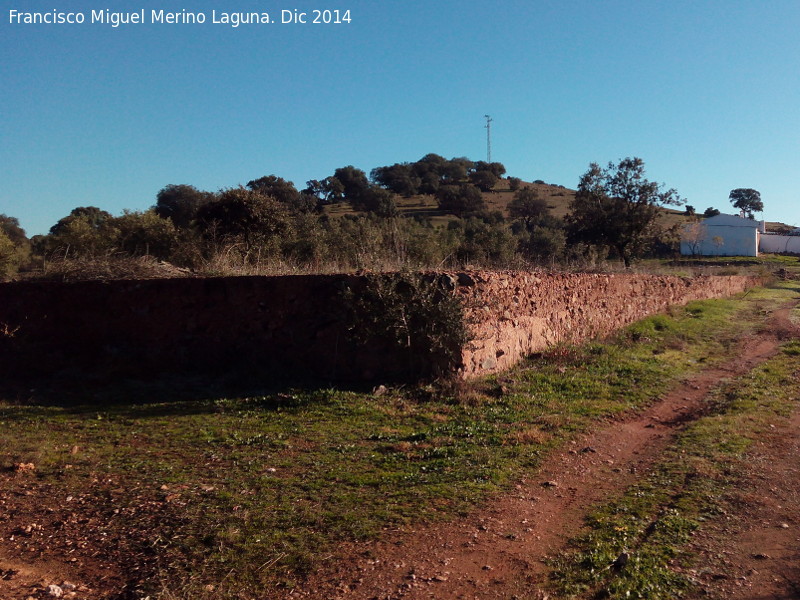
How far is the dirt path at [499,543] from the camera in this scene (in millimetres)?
3834

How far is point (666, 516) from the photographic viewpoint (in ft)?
15.8

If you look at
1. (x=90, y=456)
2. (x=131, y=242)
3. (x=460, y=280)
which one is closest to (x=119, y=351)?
(x=90, y=456)

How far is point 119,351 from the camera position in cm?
1005

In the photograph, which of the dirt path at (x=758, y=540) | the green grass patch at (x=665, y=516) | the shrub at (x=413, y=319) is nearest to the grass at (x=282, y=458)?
the shrub at (x=413, y=319)

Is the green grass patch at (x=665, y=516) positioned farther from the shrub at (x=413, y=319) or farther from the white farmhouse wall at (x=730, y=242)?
the white farmhouse wall at (x=730, y=242)

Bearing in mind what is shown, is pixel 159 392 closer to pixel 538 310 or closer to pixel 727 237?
pixel 538 310

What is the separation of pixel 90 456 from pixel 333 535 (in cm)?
318

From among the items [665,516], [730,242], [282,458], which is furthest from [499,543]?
[730,242]

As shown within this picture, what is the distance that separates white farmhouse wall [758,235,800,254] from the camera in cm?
6394

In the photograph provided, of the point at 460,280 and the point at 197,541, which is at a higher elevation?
the point at 460,280

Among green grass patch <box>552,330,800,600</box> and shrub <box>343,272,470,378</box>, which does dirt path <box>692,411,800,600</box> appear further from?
shrub <box>343,272,470,378</box>

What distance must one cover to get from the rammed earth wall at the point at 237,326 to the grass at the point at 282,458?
73 centimetres

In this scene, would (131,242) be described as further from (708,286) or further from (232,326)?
(708,286)

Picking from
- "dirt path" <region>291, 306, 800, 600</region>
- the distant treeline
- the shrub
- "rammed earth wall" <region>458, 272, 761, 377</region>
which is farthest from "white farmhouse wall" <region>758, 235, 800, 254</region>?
"dirt path" <region>291, 306, 800, 600</region>
